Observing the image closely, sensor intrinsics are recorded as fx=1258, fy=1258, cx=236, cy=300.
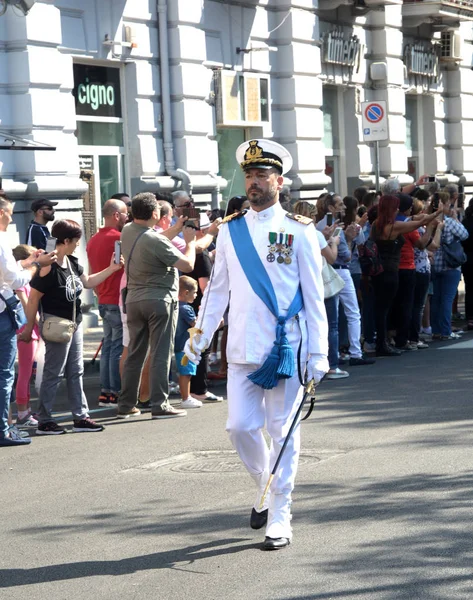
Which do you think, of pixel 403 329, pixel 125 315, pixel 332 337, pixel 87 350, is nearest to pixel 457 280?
pixel 403 329

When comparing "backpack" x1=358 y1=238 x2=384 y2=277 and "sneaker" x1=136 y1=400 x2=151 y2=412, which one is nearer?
"sneaker" x1=136 y1=400 x2=151 y2=412

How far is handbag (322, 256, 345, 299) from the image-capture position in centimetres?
1233

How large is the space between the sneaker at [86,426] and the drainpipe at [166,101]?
347 inches

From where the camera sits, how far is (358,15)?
24266 mm

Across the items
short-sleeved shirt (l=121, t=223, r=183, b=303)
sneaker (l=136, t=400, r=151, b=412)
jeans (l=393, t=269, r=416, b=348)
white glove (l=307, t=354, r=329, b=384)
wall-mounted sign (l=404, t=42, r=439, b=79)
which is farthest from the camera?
wall-mounted sign (l=404, t=42, r=439, b=79)

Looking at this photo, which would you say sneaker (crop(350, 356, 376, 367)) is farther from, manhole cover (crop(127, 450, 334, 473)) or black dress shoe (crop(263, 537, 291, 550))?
black dress shoe (crop(263, 537, 291, 550))

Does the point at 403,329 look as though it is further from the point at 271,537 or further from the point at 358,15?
the point at 358,15

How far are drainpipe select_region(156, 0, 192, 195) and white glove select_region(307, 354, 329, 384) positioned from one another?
12364 mm

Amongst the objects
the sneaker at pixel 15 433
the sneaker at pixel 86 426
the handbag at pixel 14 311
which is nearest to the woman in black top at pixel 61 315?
the sneaker at pixel 86 426

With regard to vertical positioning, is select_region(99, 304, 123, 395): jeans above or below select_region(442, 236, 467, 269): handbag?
below

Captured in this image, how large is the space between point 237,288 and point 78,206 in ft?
34.0

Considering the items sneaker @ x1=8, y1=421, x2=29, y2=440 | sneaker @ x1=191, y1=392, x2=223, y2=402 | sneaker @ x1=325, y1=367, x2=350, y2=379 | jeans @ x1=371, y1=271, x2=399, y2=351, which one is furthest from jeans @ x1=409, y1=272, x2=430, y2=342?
sneaker @ x1=8, y1=421, x2=29, y2=440

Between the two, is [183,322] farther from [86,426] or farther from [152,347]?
[86,426]

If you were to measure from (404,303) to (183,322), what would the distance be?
13.1 ft
